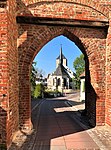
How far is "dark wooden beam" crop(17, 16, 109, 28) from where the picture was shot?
7619mm

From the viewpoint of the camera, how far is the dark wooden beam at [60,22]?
762 cm

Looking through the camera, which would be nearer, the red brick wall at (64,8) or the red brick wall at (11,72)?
the red brick wall at (11,72)

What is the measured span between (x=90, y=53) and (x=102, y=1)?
2.05 m

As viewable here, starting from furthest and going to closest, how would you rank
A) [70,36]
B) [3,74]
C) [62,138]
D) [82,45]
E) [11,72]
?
[70,36], [82,45], [62,138], [11,72], [3,74]

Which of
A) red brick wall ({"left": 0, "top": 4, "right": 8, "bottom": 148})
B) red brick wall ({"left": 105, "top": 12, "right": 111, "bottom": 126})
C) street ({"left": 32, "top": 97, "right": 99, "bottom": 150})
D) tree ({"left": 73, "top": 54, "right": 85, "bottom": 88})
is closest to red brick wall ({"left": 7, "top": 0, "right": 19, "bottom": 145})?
red brick wall ({"left": 0, "top": 4, "right": 8, "bottom": 148})

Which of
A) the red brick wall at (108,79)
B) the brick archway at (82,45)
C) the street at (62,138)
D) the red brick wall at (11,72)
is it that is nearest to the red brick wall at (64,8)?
the brick archway at (82,45)

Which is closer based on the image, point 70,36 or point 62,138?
point 62,138

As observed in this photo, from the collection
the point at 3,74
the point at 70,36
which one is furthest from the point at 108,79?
the point at 3,74

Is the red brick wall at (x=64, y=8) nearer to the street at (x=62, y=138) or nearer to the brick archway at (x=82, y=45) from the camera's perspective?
the brick archway at (x=82, y=45)

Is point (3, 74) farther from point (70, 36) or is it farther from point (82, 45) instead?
point (70, 36)

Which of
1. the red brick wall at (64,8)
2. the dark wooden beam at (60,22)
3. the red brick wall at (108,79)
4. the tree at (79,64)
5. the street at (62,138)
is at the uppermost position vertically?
the tree at (79,64)

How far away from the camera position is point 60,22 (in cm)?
788

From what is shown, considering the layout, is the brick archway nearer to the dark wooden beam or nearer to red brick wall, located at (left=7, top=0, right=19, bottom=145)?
the dark wooden beam

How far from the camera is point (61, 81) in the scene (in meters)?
63.4
